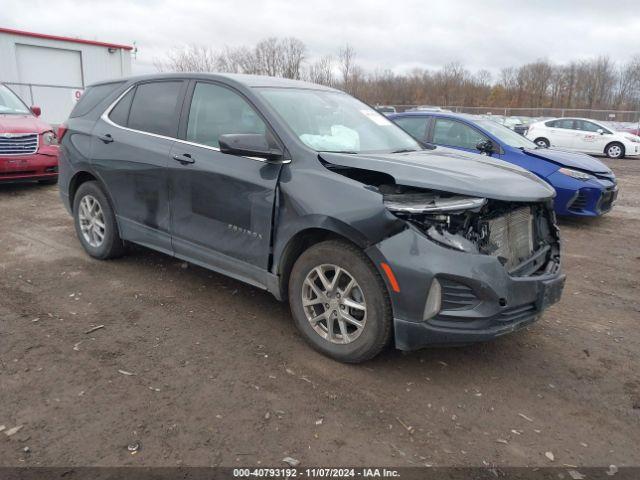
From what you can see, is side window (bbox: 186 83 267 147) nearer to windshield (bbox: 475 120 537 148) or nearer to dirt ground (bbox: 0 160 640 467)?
dirt ground (bbox: 0 160 640 467)

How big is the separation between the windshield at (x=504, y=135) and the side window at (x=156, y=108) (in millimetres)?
5205

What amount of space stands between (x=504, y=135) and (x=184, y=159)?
5.82 metres

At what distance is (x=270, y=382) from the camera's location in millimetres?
3062

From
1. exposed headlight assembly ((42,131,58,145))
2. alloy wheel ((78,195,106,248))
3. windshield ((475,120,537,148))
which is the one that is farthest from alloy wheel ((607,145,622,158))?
alloy wheel ((78,195,106,248))

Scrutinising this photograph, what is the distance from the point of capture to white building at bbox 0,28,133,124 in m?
19.4

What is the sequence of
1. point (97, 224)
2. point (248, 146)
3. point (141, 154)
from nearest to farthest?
point (248, 146) → point (141, 154) → point (97, 224)

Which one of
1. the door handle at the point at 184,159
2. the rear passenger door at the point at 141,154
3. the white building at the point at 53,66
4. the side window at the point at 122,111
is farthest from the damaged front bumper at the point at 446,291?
the white building at the point at 53,66

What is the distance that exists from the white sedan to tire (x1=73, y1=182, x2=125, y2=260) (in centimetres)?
1844

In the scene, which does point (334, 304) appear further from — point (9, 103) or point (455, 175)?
point (9, 103)

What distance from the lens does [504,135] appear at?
26.4 ft

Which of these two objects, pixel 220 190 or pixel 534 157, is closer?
pixel 220 190

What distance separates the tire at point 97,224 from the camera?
15.7 feet

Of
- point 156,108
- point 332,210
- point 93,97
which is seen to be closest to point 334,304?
point 332,210

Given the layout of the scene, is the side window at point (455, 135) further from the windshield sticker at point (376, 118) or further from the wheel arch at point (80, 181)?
the wheel arch at point (80, 181)
